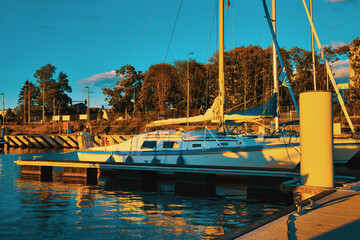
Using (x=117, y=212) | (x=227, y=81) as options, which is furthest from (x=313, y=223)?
(x=227, y=81)

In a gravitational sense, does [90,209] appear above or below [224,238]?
below

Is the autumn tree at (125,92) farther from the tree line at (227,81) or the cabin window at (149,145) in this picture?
the cabin window at (149,145)

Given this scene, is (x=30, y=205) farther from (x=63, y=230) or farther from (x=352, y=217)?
(x=352, y=217)

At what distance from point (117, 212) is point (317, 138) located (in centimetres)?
779

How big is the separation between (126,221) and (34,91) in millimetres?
99341

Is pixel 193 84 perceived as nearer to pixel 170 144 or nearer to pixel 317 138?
pixel 170 144

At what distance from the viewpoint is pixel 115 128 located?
64562 millimetres

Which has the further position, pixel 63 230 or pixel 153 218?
pixel 153 218

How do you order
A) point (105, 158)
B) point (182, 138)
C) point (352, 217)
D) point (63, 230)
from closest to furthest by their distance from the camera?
point (352, 217)
point (63, 230)
point (182, 138)
point (105, 158)

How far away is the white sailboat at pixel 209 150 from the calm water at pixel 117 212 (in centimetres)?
176

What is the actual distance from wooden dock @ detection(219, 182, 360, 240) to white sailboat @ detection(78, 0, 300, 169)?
9.79 metres

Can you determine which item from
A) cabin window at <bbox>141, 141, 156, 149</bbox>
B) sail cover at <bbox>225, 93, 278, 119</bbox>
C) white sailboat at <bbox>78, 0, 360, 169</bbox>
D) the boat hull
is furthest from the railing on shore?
sail cover at <bbox>225, 93, 278, 119</bbox>

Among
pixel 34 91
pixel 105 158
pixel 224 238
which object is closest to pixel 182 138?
pixel 105 158

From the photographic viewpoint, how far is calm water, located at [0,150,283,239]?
33.7 feet
